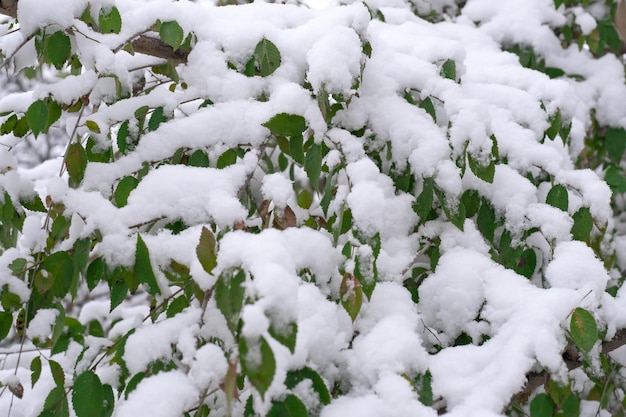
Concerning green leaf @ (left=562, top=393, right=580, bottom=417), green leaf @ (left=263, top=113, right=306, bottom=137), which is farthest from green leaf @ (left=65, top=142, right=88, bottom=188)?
green leaf @ (left=562, top=393, right=580, bottom=417)

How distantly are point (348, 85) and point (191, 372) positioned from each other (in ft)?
2.19

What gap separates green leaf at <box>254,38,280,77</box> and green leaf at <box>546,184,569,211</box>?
27.1 inches

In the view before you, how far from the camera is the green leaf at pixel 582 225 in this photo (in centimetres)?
133

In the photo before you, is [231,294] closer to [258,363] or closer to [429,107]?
[258,363]

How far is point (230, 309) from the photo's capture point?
0.83m

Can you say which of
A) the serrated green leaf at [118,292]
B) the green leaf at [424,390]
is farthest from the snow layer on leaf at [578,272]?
the serrated green leaf at [118,292]

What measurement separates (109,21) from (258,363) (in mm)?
855

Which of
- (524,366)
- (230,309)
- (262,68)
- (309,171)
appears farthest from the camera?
(262,68)

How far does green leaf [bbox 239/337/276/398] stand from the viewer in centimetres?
74

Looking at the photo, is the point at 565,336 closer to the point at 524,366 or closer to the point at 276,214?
the point at 524,366

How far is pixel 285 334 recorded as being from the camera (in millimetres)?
783

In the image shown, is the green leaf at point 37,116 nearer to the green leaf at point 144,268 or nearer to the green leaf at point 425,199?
the green leaf at point 144,268

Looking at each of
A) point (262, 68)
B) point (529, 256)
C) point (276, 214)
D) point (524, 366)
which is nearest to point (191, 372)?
point (276, 214)

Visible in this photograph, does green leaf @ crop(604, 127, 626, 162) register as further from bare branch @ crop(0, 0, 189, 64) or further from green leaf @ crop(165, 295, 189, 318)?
green leaf @ crop(165, 295, 189, 318)
